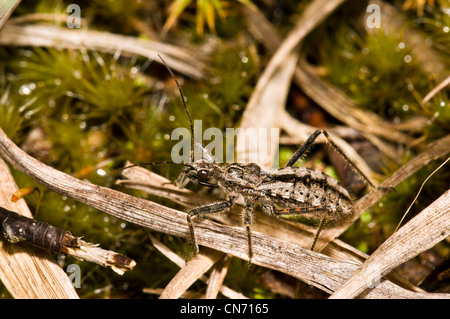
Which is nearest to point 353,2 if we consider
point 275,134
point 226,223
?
point 275,134

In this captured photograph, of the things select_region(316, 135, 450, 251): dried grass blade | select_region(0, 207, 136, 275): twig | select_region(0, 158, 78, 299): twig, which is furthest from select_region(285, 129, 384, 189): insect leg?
select_region(0, 158, 78, 299): twig

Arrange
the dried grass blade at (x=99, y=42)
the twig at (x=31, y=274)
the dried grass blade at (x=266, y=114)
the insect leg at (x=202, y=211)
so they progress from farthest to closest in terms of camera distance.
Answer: the dried grass blade at (x=99, y=42) < the dried grass blade at (x=266, y=114) < the insect leg at (x=202, y=211) < the twig at (x=31, y=274)

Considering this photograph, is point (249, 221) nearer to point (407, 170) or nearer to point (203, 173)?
point (203, 173)

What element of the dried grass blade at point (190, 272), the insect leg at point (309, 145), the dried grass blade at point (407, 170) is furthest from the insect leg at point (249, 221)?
the dried grass blade at point (407, 170)

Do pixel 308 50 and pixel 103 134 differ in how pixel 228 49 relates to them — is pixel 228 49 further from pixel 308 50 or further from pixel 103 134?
pixel 103 134

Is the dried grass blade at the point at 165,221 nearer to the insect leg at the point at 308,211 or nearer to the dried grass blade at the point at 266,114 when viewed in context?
the insect leg at the point at 308,211

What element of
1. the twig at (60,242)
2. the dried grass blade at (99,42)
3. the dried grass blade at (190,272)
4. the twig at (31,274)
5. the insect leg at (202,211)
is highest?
the dried grass blade at (99,42)
